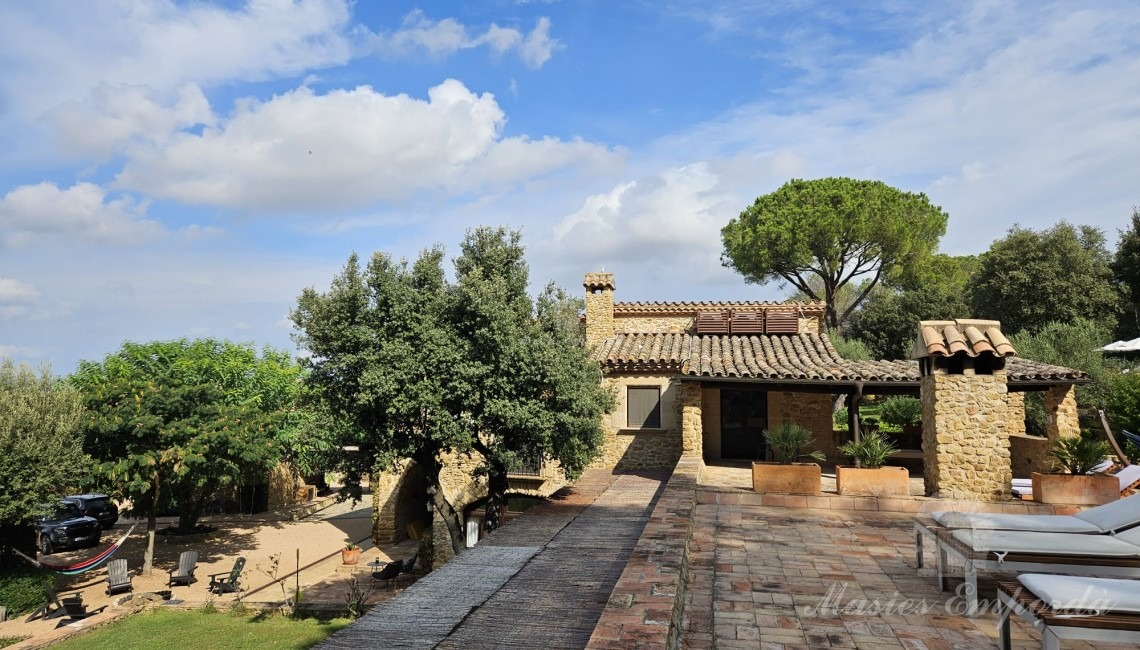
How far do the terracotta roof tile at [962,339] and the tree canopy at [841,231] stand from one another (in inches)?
813

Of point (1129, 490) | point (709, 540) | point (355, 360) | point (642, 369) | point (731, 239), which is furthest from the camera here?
point (731, 239)

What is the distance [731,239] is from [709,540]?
3029 cm

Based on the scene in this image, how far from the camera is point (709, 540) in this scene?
883cm

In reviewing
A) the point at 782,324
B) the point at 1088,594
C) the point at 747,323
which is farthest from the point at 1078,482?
the point at 747,323

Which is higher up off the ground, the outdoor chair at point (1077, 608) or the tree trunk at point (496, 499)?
the outdoor chair at point (1077, 608)

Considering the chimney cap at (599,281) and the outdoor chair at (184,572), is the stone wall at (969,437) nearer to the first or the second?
the chimney cap at (599,281)

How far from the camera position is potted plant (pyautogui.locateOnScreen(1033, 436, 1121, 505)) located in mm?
9945

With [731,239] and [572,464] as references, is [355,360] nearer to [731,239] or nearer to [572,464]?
[572,464]

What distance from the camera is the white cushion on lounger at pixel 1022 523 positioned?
20.9ft

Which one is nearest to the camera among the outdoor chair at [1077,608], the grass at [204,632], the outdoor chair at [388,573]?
the outdoor chair at [1077,608]

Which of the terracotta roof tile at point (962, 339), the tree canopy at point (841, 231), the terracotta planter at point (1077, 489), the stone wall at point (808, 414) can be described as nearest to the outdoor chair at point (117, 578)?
the stone wall at point (808, 414)

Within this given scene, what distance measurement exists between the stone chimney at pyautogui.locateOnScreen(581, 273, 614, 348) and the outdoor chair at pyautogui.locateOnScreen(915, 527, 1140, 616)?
1378 centimetres

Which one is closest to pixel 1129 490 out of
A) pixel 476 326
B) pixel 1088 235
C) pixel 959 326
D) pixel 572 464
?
pixel 959 326

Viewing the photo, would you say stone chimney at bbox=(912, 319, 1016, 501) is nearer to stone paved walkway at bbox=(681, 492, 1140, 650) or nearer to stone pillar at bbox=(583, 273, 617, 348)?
stone paved walkway at bbox=(681, 492, 1140, 650)
